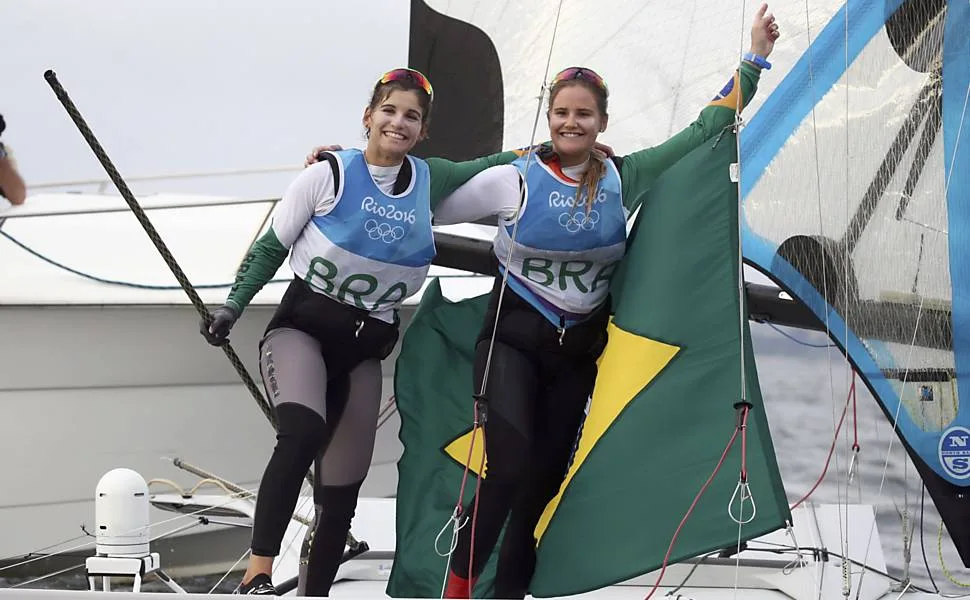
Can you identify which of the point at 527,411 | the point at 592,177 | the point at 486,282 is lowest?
the point at 527,411

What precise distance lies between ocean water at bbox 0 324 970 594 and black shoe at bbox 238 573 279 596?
1.49 metres

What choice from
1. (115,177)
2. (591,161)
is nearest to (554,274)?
(591,161)

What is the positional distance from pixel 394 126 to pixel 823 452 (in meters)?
5.77

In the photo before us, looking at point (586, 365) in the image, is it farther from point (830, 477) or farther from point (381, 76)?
point (830, 477)

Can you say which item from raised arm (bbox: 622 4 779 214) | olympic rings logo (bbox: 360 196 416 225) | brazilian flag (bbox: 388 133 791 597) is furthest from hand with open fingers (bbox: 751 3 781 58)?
olympic rings logo (bbox: 360 196 416 225)

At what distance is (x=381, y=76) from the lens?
2.33 m

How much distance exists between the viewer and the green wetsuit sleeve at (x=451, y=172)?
7.60 ft

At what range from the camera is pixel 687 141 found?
7.63 feet

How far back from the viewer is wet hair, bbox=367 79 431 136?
90.1 inches

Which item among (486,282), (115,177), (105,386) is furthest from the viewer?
(486,282)

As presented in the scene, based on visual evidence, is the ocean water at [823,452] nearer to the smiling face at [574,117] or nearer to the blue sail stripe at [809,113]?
the blue sail stripe at [809,113]

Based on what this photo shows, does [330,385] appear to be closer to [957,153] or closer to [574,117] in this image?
[574,117]

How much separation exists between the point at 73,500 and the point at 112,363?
55 cm

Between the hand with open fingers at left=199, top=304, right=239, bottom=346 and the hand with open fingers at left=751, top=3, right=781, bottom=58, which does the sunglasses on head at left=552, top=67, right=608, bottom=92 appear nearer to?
the hand with open fingers at left=751, top=3, right=781, bottom=58
